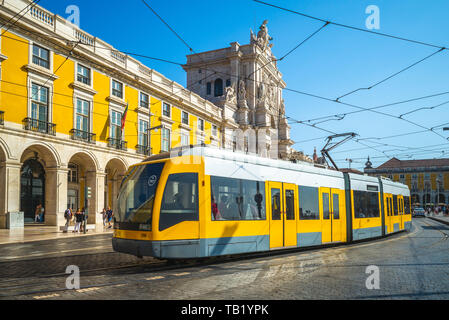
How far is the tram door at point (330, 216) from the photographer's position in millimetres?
13094

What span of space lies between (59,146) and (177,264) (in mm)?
17063

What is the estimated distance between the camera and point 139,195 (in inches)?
349

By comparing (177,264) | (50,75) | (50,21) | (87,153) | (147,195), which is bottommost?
(177,264)

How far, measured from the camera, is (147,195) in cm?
867

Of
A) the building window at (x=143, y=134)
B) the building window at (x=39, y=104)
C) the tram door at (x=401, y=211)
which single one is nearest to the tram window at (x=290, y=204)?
the tram door at (x=401, y=211)

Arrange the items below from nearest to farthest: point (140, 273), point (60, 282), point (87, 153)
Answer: point (60, 282) → point (140, 273) → point (87, 153)

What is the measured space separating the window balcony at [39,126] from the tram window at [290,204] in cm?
1660

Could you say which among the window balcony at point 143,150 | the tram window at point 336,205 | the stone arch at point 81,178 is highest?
the window balcony at point 143,150

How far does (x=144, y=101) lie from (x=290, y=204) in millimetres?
22117

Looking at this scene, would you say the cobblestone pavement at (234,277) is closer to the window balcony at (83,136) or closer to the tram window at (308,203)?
the tram window at (308,203)

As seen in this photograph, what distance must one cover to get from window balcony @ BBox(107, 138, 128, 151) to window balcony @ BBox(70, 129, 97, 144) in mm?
1417
